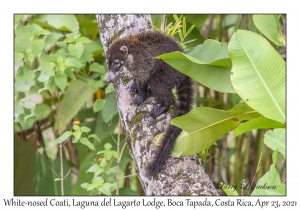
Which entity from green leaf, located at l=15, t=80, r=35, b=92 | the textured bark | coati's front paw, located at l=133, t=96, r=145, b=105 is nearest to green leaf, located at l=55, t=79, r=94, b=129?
green leaf, located at l=15, t=80, r=35, b=92

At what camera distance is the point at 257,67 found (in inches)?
102

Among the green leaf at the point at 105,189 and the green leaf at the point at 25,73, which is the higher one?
the green leaf at the point at 25,73

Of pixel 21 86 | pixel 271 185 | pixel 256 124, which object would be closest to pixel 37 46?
pixel 21 86

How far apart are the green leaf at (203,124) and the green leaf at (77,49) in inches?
55.6

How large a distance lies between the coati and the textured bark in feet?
0.29

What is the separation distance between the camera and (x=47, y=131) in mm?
5305

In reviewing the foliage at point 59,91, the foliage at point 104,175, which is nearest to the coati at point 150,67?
the foliage at point 59,91

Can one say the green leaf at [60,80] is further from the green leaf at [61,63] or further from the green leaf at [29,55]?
the green leaf at [29,55]

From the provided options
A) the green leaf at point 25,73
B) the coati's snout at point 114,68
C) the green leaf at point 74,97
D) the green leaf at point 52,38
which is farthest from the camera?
the green leaf at point 74,97

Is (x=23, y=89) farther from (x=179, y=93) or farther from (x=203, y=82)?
(x=203, y=82)

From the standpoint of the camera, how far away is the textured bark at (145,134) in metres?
2.59

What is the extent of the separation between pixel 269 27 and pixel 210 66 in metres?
0.67
